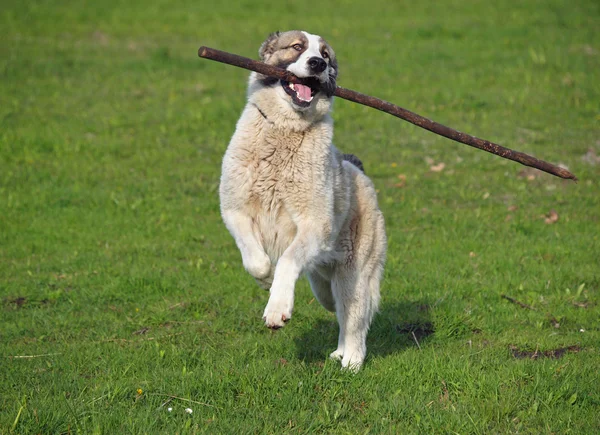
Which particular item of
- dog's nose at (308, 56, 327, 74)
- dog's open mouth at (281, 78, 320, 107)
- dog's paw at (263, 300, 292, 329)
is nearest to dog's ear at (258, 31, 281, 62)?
dog's open mouth at (281, 78, 320, 107)

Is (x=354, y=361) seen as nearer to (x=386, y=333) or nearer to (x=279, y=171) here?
(x=386, y=333)

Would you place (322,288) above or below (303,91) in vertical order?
below

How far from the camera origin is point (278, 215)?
20.2 ft

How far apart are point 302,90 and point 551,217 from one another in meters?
5.55

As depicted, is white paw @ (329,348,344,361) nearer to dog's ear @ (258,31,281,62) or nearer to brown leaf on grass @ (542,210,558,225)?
dog's ear @ (258,31,281,62)

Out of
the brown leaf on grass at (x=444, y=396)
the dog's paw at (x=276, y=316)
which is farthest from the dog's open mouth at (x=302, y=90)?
the brown leaf on grass at (x=444, y=396)

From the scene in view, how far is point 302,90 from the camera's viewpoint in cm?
617

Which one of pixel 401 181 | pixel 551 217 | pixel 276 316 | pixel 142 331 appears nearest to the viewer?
pixel 276 316

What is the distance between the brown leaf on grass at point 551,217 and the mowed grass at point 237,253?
0.03 metres

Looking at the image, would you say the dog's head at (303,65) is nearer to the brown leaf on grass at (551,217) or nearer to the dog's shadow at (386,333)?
the dog's shadow at (386,333)

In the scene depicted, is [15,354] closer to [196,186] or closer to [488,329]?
[488,329]

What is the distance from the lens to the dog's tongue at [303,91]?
20.2 feet

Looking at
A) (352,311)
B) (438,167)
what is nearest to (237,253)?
(352,311)

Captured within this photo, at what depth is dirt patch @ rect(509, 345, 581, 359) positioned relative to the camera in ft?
21.6
